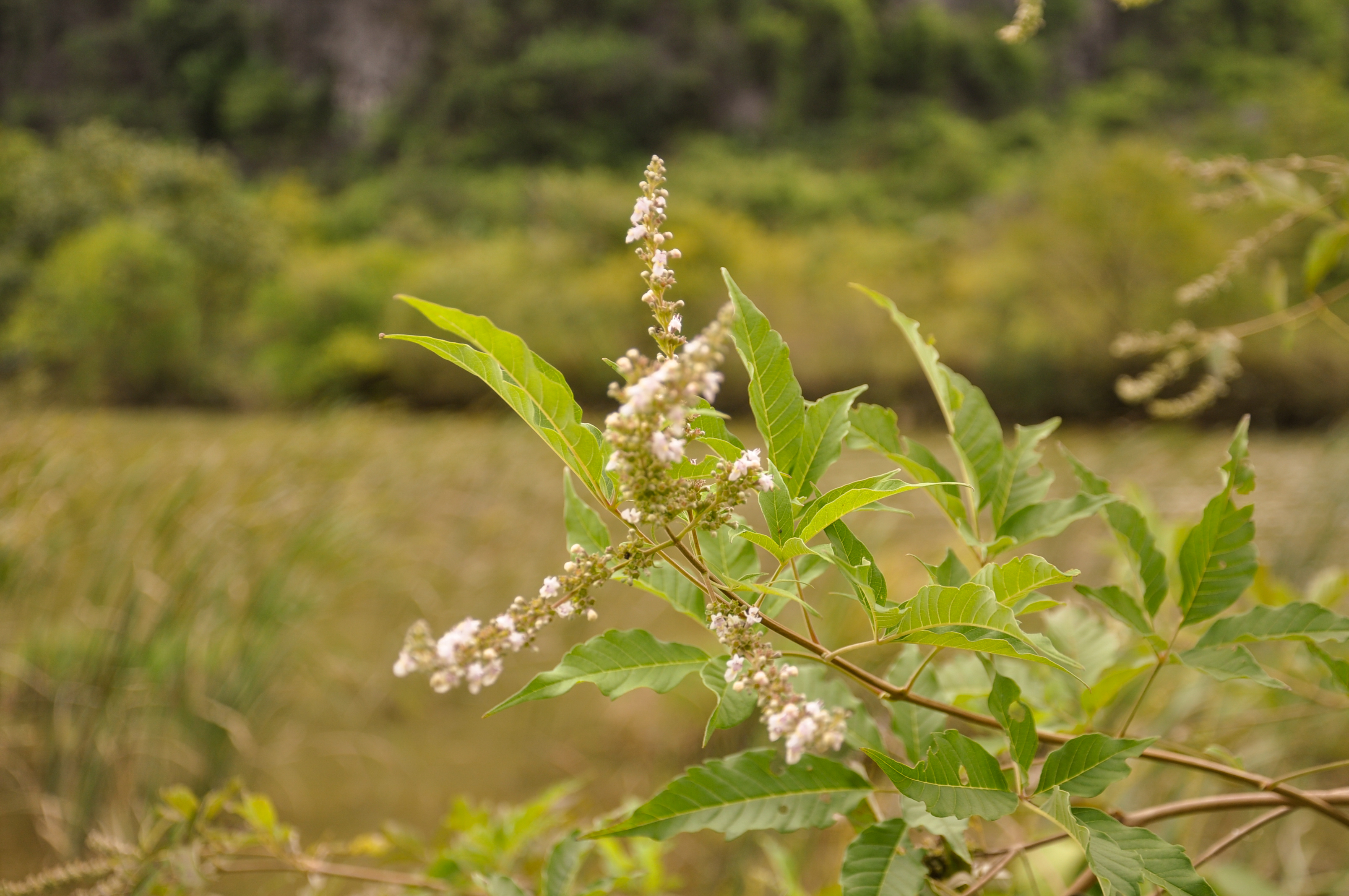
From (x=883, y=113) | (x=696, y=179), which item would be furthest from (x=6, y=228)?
(x=883, y=113)

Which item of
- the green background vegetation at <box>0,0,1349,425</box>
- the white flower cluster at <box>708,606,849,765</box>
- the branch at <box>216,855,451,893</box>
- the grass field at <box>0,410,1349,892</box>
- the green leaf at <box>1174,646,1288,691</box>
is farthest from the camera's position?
the green background vegetation at <box>0,0,1349,425</box>

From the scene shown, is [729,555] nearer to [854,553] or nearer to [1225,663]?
[854,553]

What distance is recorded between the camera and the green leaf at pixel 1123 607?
0.36m

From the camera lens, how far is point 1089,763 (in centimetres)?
30

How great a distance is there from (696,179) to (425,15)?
41.2 ft

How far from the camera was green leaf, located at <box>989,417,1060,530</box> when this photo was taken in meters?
0.38

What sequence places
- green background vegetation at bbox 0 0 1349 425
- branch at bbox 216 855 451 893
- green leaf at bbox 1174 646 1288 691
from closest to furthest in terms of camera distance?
green leaf at bbox 1174 646 1288 691
branch at bbox 216 855 451 893
green background vegetation at bbox 0 0 1349 425

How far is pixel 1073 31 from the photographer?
782 inches

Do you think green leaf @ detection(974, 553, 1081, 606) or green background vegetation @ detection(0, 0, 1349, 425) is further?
green background vegetation @ detection(0, 0, 1349, 425)

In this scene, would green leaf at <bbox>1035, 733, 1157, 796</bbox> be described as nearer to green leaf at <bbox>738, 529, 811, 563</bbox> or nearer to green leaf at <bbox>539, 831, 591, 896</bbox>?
green leaf at <bbox>738, 529, 811, 563</bbox>

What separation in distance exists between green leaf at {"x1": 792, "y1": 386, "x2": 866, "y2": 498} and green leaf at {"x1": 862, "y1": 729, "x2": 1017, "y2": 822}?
11 centimetres

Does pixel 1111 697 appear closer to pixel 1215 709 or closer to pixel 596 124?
pixel 1215 709

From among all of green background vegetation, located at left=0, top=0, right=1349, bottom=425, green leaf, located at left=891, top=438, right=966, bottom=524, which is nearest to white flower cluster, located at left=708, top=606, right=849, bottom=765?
green leaf, located at left=891, top=438, right=966, bottom=524

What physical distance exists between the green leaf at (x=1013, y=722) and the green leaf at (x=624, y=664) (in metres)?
0.13
